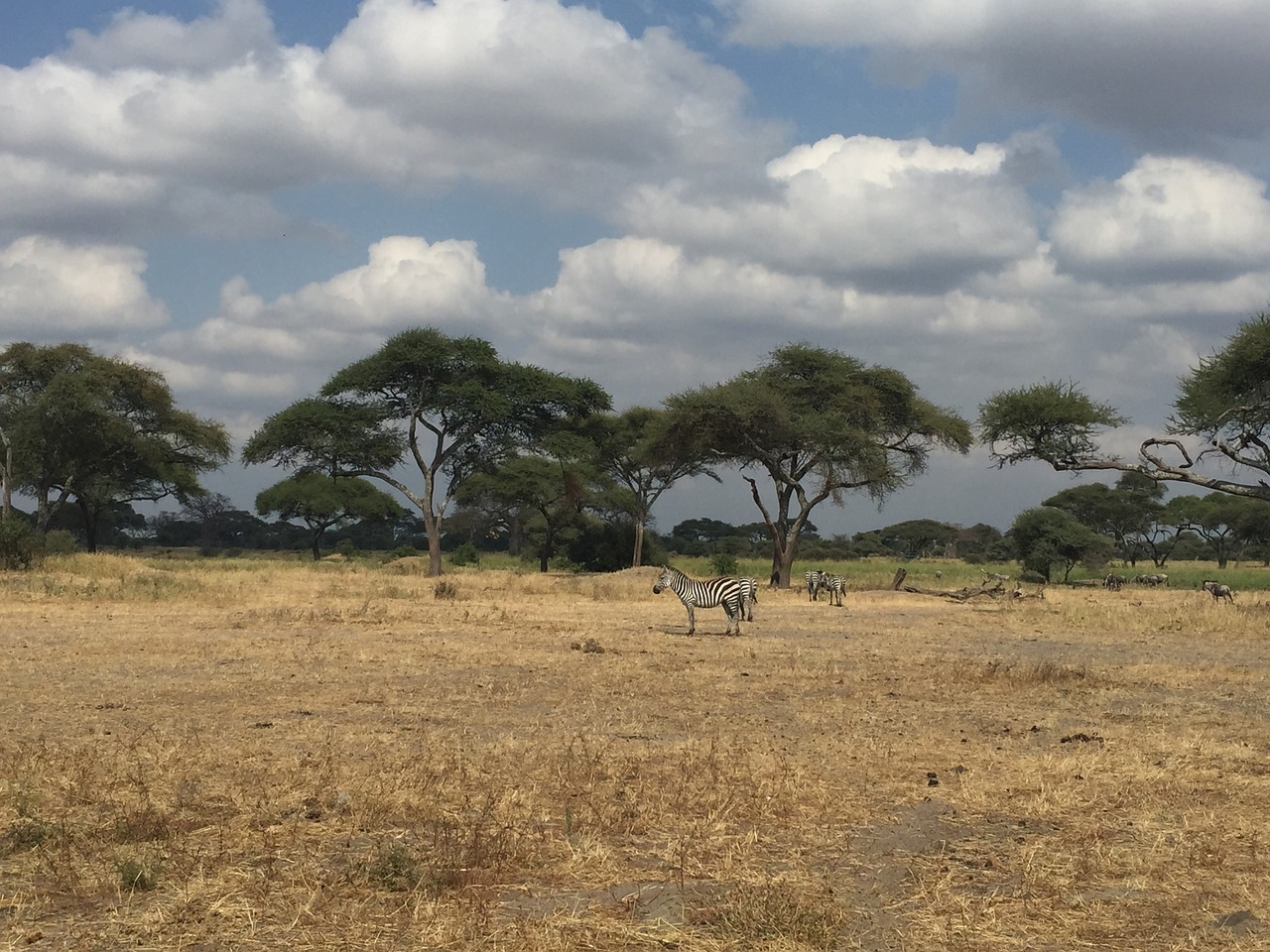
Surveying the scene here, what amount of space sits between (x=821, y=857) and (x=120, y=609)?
705 inches

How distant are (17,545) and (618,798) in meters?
27.3

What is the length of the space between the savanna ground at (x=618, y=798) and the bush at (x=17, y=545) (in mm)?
15234

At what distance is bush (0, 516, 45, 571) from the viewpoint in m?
29.7

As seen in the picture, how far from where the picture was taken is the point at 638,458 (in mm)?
42750

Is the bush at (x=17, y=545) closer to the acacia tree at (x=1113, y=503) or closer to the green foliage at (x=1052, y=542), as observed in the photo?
the green foliage at (x=1052, y=542)

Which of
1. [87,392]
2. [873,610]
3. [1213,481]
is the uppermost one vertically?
[87,392]

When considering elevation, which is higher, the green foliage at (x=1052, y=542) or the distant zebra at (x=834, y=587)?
the green foliage at (x=1052, y=542)

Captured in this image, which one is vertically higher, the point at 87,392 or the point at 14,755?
the point at 87,392

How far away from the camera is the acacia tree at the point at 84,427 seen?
41.7 metres

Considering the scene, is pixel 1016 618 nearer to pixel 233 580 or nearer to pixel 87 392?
pixel 233 580

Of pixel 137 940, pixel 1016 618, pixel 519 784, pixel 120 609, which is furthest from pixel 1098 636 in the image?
pixel 137 940

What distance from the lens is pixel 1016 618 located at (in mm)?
24812

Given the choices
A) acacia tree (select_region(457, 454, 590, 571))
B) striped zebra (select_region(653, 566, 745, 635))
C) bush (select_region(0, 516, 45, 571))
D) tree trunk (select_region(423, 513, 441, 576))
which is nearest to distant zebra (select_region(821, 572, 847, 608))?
striped zebra (select_region(653, 566, 745, 635))

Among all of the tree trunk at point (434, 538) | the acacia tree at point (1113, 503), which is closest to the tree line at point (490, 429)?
the tree trunk at point (434, 538)
